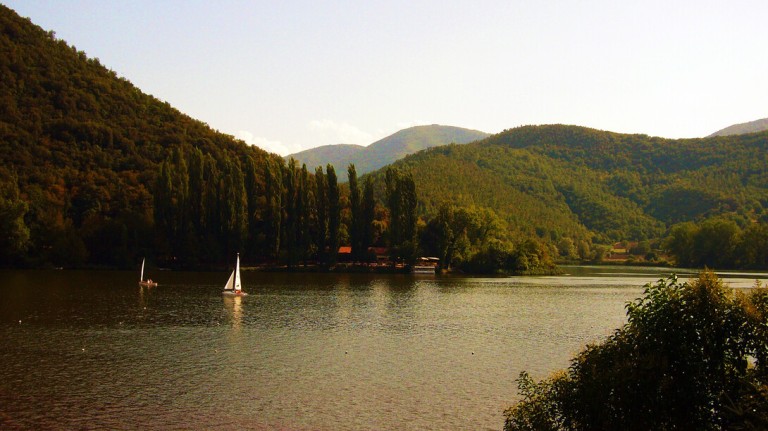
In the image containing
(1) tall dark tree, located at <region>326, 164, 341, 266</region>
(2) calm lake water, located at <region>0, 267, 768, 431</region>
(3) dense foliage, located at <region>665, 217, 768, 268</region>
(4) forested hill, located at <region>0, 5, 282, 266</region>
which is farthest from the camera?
(3) dense foliage, located at <region>665, 217, 768, 268</region>

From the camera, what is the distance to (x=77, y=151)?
119625 mm

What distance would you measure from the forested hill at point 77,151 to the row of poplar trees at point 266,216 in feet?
7.94

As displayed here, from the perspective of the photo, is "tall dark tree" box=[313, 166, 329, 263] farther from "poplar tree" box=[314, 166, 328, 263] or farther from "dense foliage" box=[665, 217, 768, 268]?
"dense foliage" box=[665, 217, 768, 268]

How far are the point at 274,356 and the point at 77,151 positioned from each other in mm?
101568

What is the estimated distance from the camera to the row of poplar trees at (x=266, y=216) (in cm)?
10450

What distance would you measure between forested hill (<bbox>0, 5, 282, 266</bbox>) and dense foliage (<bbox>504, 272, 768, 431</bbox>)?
94.5 metres

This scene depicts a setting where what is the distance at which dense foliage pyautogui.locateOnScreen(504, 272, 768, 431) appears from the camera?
15133 millimetres

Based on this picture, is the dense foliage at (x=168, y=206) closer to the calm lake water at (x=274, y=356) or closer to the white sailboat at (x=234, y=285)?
the calm lake water at (x=274, y=356)

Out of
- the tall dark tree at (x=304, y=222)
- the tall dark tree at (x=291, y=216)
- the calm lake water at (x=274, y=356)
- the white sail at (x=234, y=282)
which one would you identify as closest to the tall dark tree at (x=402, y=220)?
the tall dark tree at (x=304, y=222)

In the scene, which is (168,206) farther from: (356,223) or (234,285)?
(234,285)

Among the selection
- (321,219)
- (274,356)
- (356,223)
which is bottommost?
(274,356)

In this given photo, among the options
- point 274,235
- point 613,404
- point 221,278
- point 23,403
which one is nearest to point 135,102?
point 274,235

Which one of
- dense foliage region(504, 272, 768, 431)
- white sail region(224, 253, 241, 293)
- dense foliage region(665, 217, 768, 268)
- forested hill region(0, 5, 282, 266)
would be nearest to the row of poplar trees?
forested hill region(0, 5, 282, 266)

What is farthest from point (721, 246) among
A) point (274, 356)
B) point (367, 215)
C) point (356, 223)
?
point (274, 356)
